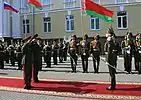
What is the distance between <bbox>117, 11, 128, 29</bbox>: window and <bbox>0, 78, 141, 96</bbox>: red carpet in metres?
21.8

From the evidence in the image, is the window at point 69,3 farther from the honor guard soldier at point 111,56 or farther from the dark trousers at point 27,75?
the honor guard soldier at point 111,56

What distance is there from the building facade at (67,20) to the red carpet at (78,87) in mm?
17985

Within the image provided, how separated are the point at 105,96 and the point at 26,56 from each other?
3.59 meters

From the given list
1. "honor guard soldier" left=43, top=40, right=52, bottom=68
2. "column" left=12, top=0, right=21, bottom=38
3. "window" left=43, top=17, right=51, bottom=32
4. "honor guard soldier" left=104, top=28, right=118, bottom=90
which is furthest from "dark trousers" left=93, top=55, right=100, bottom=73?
"column" left=12, top=0, right=21, bottom=38

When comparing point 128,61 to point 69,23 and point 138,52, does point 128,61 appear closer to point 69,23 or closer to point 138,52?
point 138,52

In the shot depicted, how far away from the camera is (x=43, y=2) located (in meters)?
40.2

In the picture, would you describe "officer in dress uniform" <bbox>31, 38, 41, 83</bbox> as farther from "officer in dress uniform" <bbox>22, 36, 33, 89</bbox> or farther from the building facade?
the building facade

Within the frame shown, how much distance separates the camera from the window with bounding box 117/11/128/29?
1358 inches

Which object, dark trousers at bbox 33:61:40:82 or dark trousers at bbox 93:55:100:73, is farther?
dark trousers at bbox 93:55:100:73

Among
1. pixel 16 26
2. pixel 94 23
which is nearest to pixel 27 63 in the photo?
pixel 94 23

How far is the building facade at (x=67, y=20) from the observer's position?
34219 millimetres

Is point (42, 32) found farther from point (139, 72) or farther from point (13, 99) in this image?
point (13, 99)

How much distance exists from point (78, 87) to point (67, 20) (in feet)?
85.8

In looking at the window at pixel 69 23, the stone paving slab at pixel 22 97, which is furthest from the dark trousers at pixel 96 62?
the window at pixel 69 23
